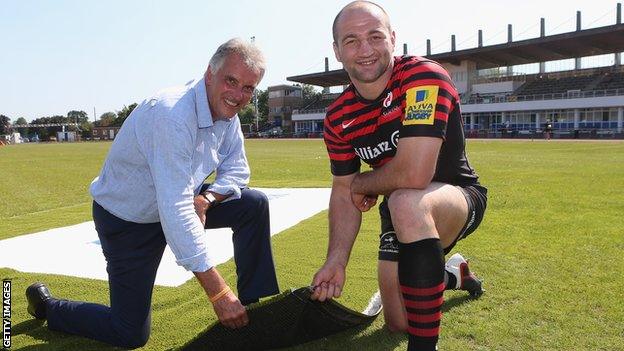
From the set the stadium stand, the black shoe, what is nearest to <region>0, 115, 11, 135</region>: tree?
the stadium stand

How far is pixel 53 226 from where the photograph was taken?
6.70 meters

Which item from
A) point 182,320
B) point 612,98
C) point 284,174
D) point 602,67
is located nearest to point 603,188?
point 284,174

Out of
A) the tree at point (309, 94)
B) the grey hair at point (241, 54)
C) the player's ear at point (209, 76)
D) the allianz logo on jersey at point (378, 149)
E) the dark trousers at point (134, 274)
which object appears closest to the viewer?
the grey hair at point (241, 54)

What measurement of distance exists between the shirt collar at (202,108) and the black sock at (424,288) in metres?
1.24

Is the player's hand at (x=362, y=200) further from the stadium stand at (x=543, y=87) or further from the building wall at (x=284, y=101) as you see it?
the building wall at (x=284, y=101)

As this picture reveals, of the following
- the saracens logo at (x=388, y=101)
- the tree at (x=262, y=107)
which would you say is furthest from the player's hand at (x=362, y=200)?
the tree at (x=262, y=107)

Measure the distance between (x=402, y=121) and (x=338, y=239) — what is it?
2.64 ft

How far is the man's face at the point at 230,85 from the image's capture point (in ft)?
8.84

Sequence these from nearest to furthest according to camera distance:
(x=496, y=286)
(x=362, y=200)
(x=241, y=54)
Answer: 1. (x=241, y=54)
2. (x=362, y=200)
3. (x=496, y=286)

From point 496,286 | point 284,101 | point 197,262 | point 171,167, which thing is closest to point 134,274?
point 197,262

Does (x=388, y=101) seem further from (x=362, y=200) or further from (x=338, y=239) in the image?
(x=338, y=239)

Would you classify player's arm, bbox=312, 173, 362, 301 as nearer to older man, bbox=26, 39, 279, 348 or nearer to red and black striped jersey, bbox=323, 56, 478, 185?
red and black striped jersey, bbox=323, 56, 478, 185

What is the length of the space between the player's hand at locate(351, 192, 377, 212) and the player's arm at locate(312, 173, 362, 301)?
1.4 inches

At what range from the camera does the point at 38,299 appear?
327 centimetres
